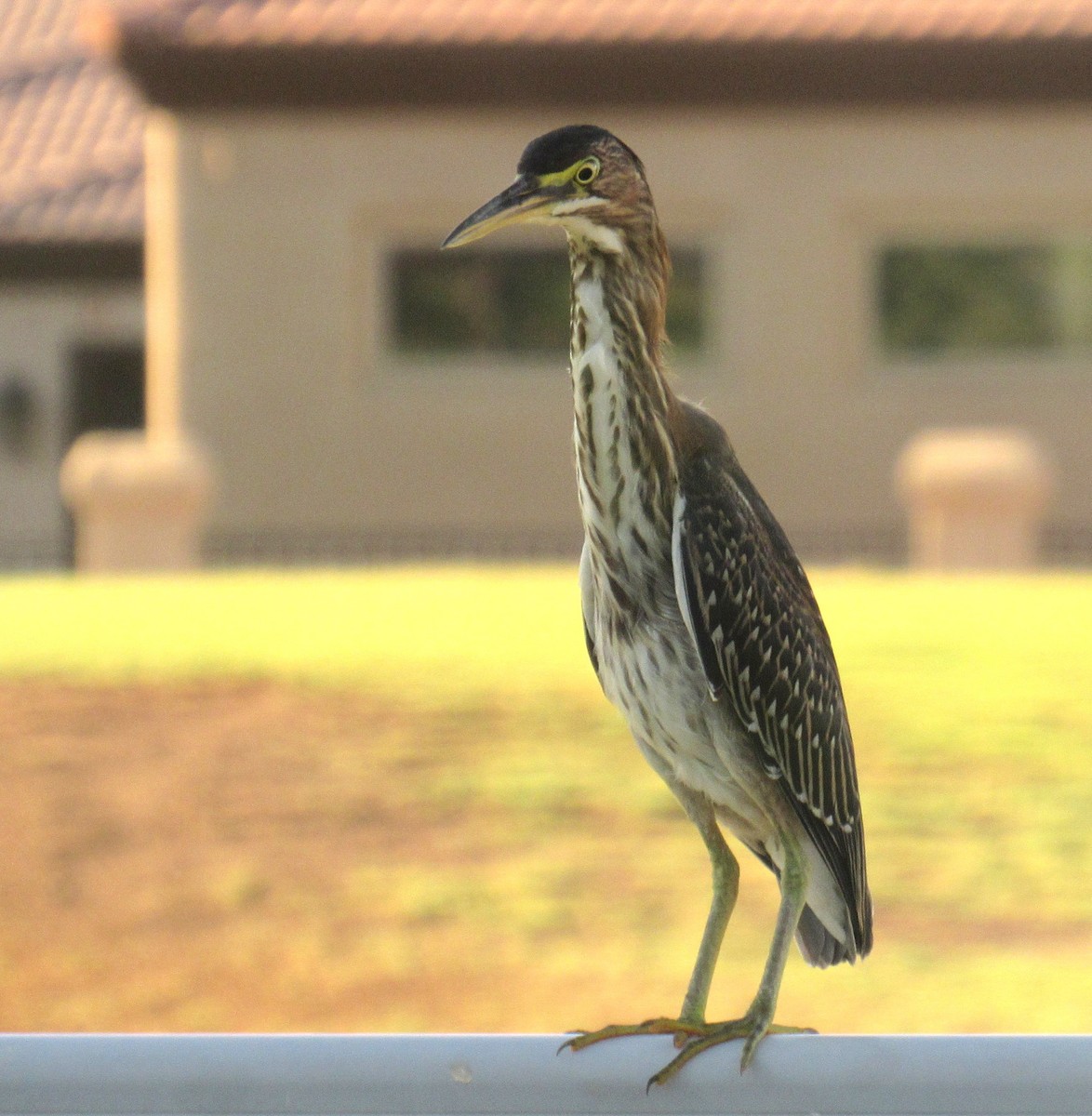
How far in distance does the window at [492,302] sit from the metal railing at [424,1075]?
17.5 m

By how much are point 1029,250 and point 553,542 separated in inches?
217

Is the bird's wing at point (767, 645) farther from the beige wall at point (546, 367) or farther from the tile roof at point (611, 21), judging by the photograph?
the tile roof at point (611, 21)

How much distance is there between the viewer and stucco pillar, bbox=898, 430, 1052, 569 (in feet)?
56.4

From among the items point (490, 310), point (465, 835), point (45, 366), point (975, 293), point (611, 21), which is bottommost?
point (465, 835)

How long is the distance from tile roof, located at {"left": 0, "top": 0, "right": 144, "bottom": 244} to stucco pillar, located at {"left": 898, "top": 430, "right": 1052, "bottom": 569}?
8.71 metres

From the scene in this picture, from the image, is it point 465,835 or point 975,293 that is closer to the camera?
point 465,835

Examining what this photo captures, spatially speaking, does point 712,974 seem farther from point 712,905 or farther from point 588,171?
point 588,171

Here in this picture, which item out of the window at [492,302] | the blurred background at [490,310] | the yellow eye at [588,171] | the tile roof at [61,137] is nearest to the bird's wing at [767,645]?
the yellow eye at [588,171]

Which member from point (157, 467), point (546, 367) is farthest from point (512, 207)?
point (546, 367)

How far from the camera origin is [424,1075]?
101 inches

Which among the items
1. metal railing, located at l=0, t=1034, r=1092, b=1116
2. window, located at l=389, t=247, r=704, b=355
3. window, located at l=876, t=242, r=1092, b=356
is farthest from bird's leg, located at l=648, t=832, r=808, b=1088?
window, located at l=876, t=242, r=1092, b=356

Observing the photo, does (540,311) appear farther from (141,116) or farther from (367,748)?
(367,748)

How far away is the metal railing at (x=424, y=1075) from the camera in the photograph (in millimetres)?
2561

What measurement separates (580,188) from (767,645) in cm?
84
